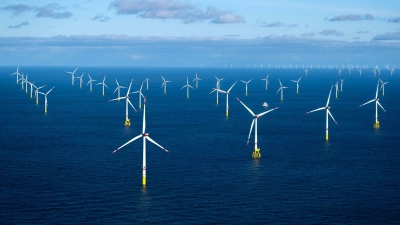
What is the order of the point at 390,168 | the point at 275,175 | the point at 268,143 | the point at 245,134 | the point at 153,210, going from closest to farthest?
the point at 153,210 < the point at 275,175 < the point at 390,168 < the point at 268,143 < the point at 245,134

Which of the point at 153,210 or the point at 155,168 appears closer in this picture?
the point at 153,210

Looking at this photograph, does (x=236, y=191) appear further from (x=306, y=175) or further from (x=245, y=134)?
(x=245, y=134)

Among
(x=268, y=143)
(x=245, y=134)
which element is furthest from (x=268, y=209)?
(x=245, y=134)

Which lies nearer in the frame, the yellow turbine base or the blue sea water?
the blue sea water

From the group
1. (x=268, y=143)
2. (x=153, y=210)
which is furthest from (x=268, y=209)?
(x=268, y=143)

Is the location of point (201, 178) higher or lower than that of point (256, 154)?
lower

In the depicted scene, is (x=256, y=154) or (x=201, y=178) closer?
(x=201, y=178)

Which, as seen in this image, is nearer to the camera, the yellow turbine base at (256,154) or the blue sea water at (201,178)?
the blue sea water at (201,178)

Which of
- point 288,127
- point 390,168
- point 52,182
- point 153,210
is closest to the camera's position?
point 153,210

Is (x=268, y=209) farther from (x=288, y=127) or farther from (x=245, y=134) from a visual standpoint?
(x=288, y=127)
